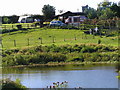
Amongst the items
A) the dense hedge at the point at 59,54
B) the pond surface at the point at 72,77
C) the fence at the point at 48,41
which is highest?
the fence at the point at 48,41

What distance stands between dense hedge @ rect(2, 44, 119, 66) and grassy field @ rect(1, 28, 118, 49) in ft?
11.4

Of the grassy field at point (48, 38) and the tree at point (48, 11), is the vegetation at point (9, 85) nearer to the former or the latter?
the grassy field at point (48, 38)

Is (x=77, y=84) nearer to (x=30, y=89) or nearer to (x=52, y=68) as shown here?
(x=30, y=89)

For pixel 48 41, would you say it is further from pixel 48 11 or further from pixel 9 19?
pixel 9 19

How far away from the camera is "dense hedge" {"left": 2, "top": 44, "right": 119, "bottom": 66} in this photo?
5156 cm

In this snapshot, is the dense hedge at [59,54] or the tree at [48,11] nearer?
the dense hedge at [59,54]

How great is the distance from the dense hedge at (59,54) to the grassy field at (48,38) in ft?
11.4

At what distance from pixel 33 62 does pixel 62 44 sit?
8.33m

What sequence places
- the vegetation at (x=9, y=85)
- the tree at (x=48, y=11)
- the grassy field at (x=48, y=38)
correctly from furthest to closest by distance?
the tree at (x=48, y=11)
the grassy field at (x=48, y=38)
the vegetation at (x=9, y=85)

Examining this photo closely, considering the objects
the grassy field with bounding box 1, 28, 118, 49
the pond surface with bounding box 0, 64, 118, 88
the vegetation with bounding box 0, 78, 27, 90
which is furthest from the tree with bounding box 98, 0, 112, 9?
the vegetation with bounding box 0, 78, 27, 90

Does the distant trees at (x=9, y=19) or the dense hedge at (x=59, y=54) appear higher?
the distant trees at (x=9, y=19)

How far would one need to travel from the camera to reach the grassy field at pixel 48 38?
200ft

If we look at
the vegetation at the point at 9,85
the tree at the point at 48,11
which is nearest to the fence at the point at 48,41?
the tree at the point at 48,11

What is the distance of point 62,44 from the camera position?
59.0 meters
